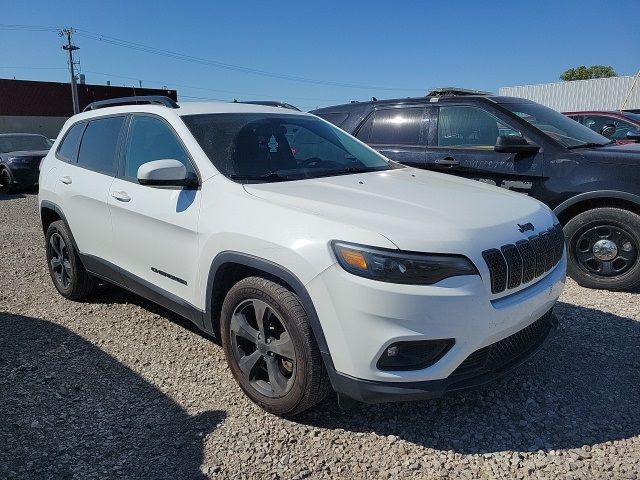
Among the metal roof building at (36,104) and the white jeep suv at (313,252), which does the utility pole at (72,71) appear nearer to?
the metal roof building at (36,104)

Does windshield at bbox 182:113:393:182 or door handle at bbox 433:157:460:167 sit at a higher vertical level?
windshield at bbox 182:113:393:182

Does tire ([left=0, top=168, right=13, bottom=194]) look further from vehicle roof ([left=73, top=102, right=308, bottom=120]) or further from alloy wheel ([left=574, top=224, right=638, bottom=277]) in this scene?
alloy wheel ([left=574, top=224, right=638, bottom=277])

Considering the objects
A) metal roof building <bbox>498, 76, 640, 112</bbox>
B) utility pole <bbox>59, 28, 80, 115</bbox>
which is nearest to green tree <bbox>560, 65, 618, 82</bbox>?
metal roof building <bbox>498, 76, 640, 112</bbox>

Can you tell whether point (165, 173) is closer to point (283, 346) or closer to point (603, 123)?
point (283, 346)

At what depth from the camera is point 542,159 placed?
16.1 feet

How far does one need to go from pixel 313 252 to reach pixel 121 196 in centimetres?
190

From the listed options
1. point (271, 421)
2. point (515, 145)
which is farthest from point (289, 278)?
point (515, 145)

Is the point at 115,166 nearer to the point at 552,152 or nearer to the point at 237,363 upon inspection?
the point at 237,363

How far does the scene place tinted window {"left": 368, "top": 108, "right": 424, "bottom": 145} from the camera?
5797 mm

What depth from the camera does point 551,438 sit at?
2609 mm

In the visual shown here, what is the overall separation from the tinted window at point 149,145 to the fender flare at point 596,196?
11.3 feet

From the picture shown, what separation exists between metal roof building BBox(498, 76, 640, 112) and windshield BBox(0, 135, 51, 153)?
22.2 meters

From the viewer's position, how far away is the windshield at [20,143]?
45.9 feet

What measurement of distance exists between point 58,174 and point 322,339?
3336mm
